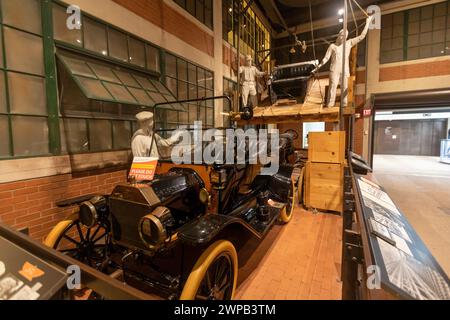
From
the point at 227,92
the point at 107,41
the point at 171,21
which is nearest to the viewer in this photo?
the point at 107,41

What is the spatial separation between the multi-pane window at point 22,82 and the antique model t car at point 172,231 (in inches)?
46.1

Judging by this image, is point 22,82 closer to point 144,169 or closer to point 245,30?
point 144,169

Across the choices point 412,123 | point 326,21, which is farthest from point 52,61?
point 412,123

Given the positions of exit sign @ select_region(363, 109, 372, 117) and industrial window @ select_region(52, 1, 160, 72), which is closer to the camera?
industrial window @ select_region(52, 1, 160, 72)

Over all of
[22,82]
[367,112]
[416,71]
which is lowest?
[22,82]

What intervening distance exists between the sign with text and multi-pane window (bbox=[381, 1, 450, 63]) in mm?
10426

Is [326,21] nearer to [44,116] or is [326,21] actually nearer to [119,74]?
[119,74]

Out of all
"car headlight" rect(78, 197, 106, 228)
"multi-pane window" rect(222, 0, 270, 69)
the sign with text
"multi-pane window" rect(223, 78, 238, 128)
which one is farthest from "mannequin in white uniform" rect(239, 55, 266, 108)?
"car headlight" rect(78, 197, 106, 228)

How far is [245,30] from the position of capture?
823 centimetres

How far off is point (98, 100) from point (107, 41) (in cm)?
134

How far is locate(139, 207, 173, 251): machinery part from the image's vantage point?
1571 millimetres

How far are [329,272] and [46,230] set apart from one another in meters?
3.30

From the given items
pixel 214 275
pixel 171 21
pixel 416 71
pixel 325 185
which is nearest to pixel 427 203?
pixel 325 185

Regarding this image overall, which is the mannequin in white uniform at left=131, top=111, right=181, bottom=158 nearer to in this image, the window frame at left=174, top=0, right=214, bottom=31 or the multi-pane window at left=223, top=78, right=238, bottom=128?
the window frame at left=174, top=0, right=214, bottom=31
